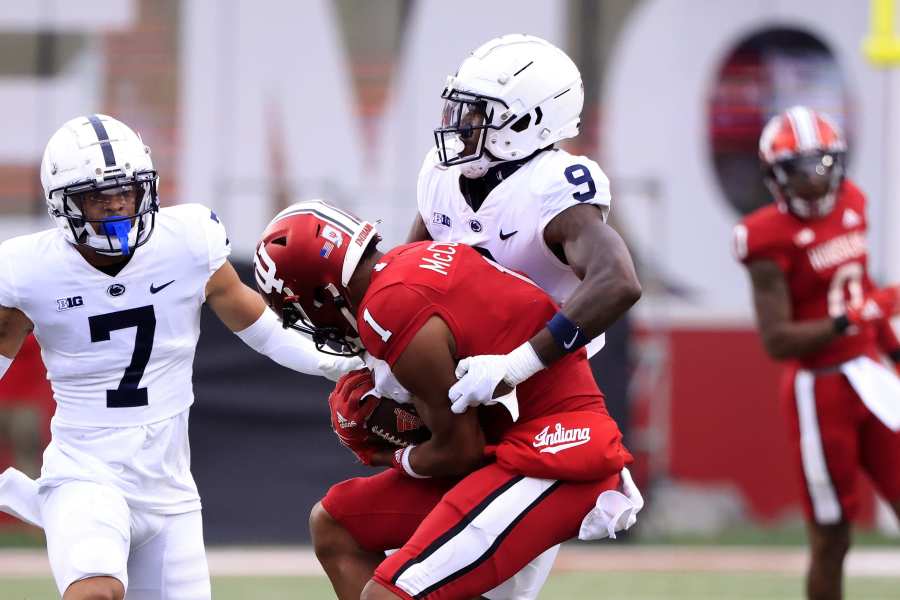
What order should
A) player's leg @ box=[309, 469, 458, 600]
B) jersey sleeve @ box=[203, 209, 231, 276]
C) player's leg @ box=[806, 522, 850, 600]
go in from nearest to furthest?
player's leg @ box=[309, 469, 458, 600] → jersey sleeve @ box=[203, 209, 231, 276] → player's leg @ box=[806, 522, 850, 600]

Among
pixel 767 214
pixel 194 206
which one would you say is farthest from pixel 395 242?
pixel 194 206

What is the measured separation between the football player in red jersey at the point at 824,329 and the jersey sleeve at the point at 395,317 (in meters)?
2.66

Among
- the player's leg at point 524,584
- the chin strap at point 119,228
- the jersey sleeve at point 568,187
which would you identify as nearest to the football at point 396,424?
the player's leg at point 524,584

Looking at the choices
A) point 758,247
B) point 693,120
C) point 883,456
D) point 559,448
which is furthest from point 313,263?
point 693,120

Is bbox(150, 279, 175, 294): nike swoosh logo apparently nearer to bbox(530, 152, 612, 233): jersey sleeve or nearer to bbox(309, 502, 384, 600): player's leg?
bbox(309, 502, 384, 600): player's leg

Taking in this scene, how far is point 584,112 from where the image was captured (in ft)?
34.0

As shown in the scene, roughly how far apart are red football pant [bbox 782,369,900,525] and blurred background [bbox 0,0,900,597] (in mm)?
3988

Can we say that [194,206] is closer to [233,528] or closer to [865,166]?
[233,528]

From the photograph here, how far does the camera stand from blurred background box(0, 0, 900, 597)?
1000cm

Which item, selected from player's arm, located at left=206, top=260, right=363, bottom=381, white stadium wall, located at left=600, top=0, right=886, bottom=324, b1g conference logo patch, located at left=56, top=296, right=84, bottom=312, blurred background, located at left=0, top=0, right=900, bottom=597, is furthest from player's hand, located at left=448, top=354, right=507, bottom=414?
white stadium wall, located at left=600, top=0, right=886, bottom=324

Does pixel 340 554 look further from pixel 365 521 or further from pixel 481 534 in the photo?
pixel 481 534

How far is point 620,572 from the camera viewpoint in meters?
7.31

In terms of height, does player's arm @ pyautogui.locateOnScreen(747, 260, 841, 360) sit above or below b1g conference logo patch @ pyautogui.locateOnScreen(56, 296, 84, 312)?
below

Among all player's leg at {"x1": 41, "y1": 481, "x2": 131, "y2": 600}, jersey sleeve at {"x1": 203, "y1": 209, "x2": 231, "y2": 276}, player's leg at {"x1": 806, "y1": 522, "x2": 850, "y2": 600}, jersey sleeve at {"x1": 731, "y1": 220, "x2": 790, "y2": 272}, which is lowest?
player's leg at {"x1": 806, "y1": 522, "x2": 850, "y2": 600}
